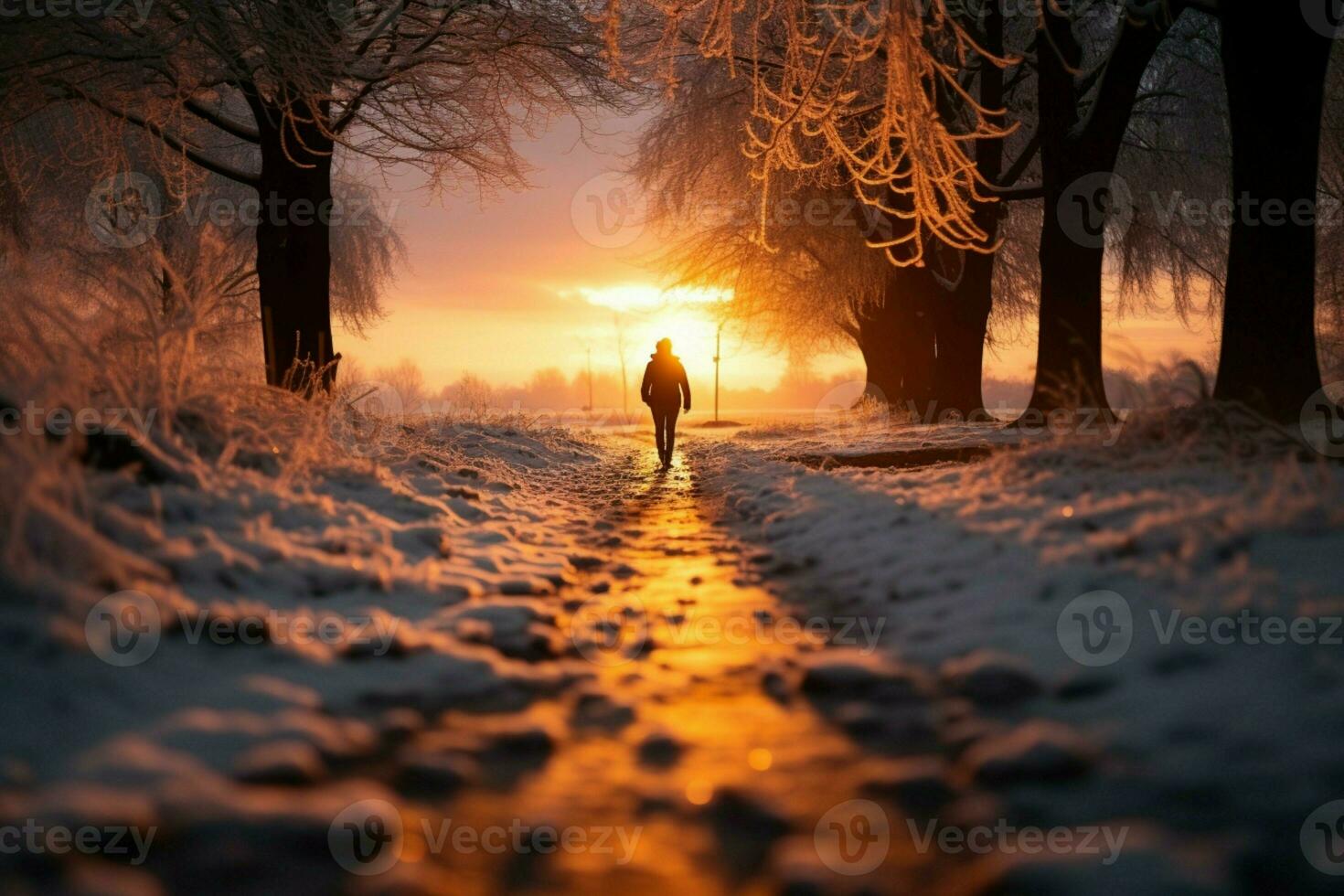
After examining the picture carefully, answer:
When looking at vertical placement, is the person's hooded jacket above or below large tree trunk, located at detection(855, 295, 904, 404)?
below

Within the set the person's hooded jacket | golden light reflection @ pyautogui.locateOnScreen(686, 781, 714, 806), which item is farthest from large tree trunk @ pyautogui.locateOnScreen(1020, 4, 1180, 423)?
golden light reflection @ pyautogui.locateOnScreen(686, 781, 714, 806)

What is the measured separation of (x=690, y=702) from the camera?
2.49m

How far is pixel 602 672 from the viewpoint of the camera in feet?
9.02

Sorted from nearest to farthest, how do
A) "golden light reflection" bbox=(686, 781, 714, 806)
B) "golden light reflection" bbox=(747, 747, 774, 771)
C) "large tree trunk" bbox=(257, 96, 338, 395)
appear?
"golden light reflection" bbox=(686, 781, 714, 806)
"golden light reflection" bbox=(747, 747, 774, 771)
"large tree trunk" bbox=(257, 96, 338, 395)

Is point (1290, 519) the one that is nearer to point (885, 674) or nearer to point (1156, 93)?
point (885, 674)

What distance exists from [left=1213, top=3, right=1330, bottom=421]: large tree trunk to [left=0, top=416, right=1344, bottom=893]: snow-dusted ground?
9.30ft

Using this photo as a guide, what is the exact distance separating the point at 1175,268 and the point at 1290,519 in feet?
57.7

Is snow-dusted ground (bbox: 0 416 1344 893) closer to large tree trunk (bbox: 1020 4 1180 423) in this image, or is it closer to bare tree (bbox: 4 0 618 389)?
bare tree (bbox: 4 0 618 389)

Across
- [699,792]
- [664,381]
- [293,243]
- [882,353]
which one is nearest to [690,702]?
[699,792]

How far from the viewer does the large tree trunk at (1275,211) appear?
6.23 meters

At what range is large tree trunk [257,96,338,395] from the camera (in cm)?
868

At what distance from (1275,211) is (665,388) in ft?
22.6

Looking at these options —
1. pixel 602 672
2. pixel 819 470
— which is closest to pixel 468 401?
pixel 819 470

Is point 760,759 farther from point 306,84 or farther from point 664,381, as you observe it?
point 664,381
